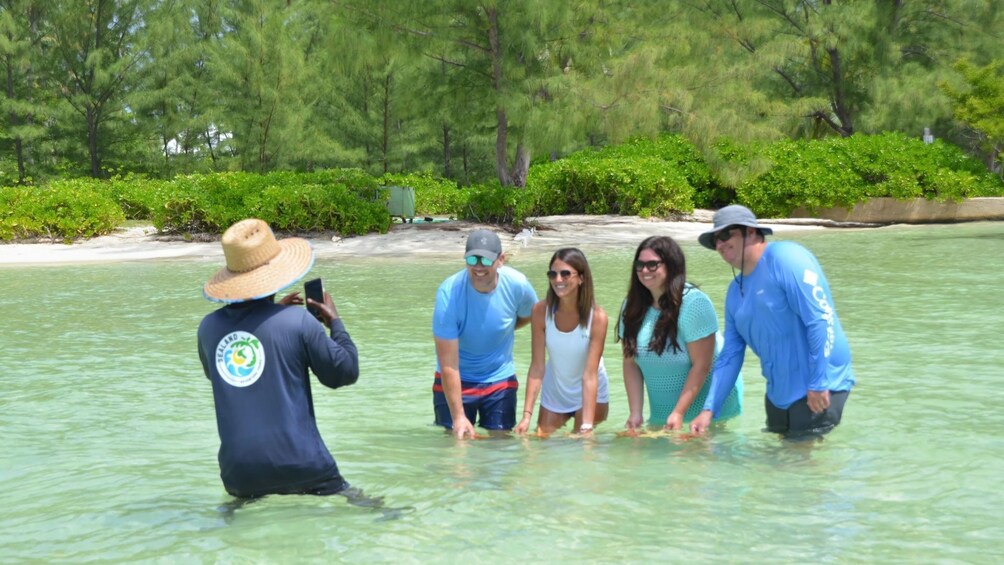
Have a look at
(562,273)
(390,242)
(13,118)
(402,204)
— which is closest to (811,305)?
(562,273)

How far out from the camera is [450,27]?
72.9 ft

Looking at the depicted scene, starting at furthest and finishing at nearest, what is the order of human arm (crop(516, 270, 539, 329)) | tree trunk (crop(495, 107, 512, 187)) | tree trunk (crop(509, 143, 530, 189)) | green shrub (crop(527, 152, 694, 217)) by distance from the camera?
green shrub (crop(527, 152, 694, 217)), tree trunk (crop(509, 143, 530, 189)), tree trunk (crop(495, 107, 512, 187)), human arm (crop(516, 270, 539, 329))

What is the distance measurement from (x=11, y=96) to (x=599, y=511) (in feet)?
109

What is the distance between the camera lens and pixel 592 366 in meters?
5.44

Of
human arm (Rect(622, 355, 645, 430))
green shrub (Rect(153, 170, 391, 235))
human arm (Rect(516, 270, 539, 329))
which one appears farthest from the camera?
green shrub (Rect(153, 170, 391, 235))

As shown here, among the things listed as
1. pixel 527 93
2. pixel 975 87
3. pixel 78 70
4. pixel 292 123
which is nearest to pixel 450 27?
pixel 527 93

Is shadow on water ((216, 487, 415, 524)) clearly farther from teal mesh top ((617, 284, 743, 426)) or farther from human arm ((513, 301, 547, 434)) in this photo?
teal mesh top ((617, 284, 743, 426))

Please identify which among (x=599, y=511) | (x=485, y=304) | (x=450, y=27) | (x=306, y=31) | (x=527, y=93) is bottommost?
(x=599, y=511)

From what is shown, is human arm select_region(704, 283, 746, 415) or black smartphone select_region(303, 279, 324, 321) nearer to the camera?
black smartphone select_region(303, 279, 324, 321)

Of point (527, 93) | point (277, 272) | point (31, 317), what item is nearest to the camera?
point (277, 272)

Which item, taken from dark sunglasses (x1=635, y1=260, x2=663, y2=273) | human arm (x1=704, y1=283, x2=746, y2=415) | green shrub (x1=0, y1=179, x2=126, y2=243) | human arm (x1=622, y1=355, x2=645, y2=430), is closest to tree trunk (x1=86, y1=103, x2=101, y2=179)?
green shrub (x1=0, y1=179, x2=126, y2=243)

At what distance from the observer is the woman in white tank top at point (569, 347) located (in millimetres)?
5348

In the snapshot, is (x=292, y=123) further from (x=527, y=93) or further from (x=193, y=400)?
(x=193, y=400)

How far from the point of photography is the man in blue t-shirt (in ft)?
17.9
